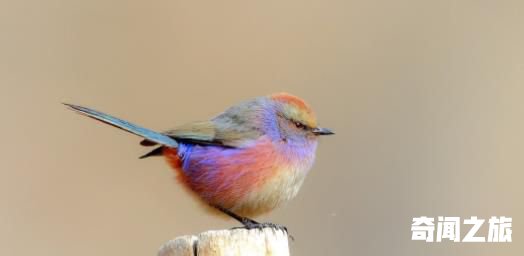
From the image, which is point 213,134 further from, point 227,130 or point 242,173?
point 242,173

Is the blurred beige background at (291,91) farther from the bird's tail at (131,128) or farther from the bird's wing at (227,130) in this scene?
the bird's tail at (131,128)

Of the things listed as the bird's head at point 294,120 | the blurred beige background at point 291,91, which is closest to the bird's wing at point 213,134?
the bird's head at point 294,120

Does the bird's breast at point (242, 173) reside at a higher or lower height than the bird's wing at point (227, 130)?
lower

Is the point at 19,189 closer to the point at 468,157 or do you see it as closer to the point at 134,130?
the point at 134,130

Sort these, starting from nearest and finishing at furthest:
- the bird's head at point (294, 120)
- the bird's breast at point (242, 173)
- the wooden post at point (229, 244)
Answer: the wooden post at point (229, 244) → the bird's breast at point (242, 173) → the bird's head at point (294, 120)

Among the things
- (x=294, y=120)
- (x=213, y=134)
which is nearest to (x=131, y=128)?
(x=213, y=134)
